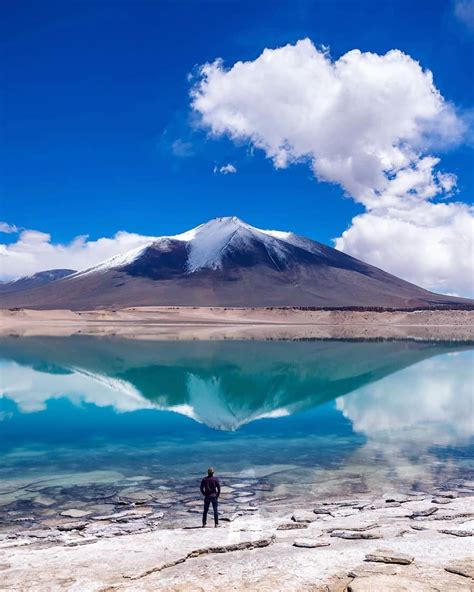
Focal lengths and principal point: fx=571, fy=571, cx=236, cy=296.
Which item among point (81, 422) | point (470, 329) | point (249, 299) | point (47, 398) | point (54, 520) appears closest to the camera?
point (54, 520)

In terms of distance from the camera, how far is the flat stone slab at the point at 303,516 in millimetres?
10945

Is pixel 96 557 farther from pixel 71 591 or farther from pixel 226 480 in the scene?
pixel 226 480

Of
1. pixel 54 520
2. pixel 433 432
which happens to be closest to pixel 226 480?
pixel 54 520

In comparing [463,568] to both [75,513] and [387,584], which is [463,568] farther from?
[75,513]

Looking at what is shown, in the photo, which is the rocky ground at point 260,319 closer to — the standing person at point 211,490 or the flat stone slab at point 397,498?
the flat stone slab at point 397,498

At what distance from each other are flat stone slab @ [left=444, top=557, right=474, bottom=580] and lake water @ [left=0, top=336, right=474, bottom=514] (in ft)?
19.2

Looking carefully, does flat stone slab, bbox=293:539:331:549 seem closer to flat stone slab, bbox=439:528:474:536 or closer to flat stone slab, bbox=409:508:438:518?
flat stone slab, bbox=439:528:474:536

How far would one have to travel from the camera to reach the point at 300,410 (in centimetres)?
2581

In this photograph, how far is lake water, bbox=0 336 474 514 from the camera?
1430 centimetres

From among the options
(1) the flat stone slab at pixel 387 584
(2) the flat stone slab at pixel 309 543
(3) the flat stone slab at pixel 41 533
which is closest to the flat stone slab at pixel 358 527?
(2) the flat stone slab at pixel 309 543

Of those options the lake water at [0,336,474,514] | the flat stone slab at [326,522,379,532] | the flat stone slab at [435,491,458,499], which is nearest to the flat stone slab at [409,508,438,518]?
the flat stone slab at [326,522,379,532]

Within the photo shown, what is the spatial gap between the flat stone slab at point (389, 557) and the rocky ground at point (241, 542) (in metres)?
0.01

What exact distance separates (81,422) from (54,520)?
11714 millimetres

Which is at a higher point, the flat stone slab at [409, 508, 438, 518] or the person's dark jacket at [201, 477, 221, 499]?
the person's dark jacket at [201, 477, 221, 499]
